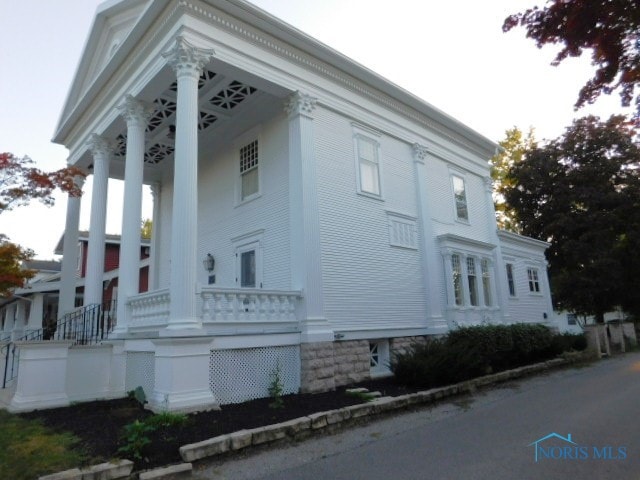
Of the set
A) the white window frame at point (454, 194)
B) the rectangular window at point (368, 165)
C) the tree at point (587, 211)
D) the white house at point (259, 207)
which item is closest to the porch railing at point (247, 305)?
the white house at point (259, 207)

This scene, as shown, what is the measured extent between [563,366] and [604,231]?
12.0 m

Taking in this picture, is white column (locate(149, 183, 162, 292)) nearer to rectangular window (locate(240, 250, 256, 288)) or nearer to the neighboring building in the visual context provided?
the neighboring building

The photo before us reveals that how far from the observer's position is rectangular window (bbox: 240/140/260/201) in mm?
12242

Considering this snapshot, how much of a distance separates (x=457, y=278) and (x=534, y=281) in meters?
7.56

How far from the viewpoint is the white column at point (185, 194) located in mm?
8047

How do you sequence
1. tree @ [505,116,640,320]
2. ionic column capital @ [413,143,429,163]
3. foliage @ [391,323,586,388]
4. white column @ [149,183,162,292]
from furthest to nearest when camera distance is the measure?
tree @ [505,116,640,320] → white column @ [149,183,162,292] → ionic column capital @ [413,143,429,163] → foliage @ [391,323,586,388]

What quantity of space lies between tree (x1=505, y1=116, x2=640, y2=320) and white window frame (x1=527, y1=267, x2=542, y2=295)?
480 centimetres

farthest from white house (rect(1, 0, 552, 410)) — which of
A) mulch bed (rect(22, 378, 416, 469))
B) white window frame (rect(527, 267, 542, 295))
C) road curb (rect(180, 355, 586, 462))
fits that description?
white window frame (rect(527, 267, 542, 295))

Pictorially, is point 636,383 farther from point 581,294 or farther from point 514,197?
point 514,197

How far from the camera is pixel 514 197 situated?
2806 centimetres

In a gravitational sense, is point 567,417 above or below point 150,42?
below

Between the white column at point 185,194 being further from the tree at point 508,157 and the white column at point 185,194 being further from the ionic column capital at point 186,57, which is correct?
the tree at point 508,157

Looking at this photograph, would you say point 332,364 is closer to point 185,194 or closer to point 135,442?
point 185,194

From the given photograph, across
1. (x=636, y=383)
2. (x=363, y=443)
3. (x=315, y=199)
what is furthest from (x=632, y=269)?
(x=363, y=443)
